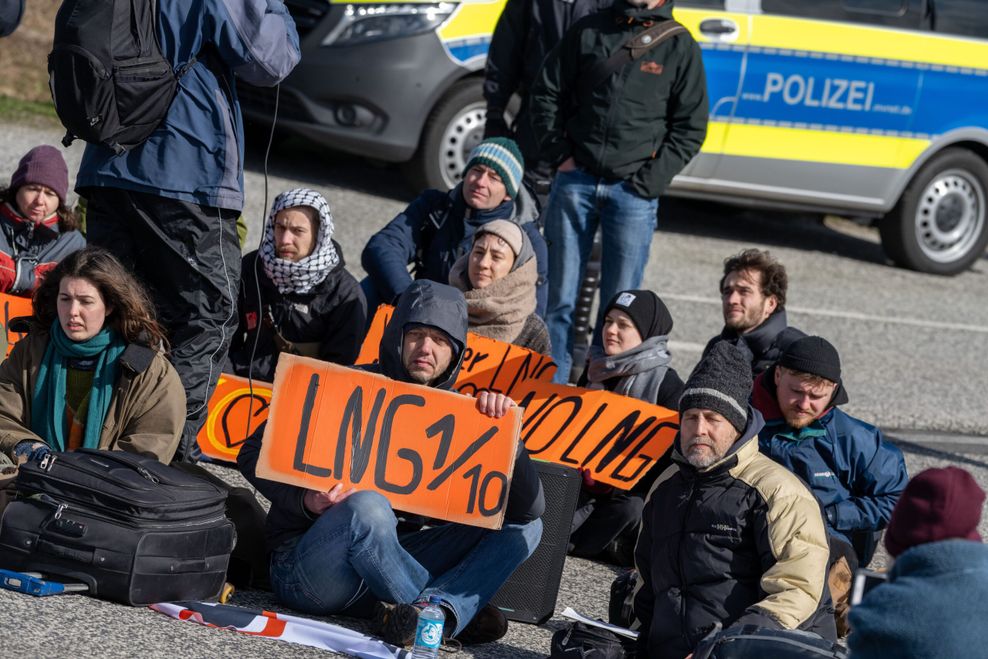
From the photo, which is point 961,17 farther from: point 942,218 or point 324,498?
point 324,498

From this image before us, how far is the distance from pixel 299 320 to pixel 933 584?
373cm

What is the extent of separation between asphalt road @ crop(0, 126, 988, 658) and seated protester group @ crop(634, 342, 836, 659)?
1.78ft

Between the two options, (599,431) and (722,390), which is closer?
(722,390)

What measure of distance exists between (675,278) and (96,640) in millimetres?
7254

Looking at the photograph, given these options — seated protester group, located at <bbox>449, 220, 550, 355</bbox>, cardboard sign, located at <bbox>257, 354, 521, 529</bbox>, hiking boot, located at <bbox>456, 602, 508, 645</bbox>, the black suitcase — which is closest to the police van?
seated protester group, located at <bbox>449, 220, 550, 355</bbox>

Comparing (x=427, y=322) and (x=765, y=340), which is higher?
(x=765, y=340)

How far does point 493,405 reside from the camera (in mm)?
5027

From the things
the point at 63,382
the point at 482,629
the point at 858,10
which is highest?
the point at 858,10

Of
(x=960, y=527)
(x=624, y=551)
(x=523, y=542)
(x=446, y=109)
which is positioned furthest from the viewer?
(x=446, y=109)

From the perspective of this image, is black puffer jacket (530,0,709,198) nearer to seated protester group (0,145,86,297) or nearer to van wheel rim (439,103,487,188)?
seated protester group (0,145,86,297)

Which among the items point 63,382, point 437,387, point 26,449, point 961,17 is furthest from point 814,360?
point 961,17

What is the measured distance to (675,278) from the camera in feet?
36.8

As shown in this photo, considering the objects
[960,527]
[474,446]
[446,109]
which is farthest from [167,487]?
[446,109]

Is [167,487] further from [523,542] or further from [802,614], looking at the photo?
[802,614]
